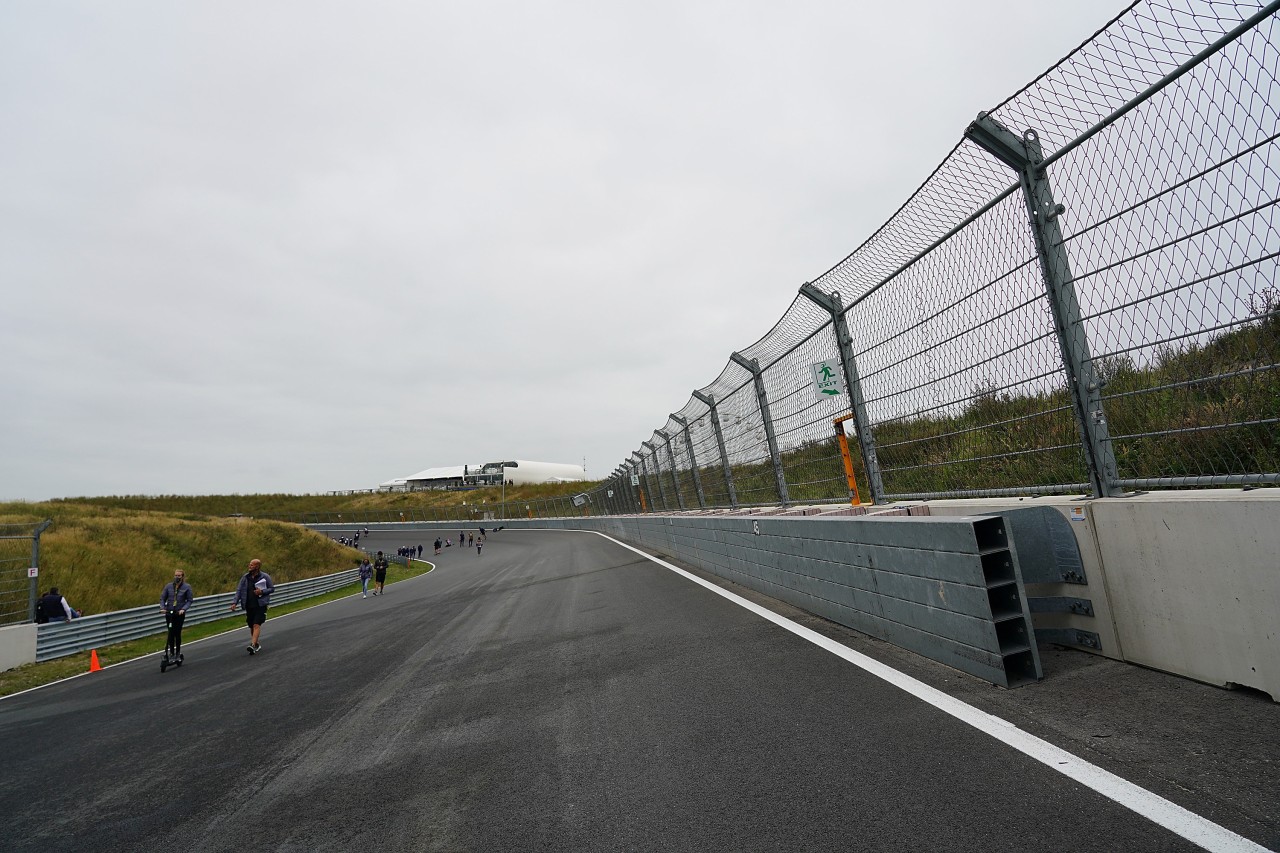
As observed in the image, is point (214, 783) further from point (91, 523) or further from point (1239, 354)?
point (91, 523)

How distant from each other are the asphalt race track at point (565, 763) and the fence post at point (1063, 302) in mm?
1808

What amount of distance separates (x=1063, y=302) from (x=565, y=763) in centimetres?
396

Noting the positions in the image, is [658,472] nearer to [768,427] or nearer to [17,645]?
[768,427]

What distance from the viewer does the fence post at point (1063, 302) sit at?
4152 mm

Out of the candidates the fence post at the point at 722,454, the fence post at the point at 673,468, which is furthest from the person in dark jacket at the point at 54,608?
the fence post at the point at 722,454

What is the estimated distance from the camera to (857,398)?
23.4 feet

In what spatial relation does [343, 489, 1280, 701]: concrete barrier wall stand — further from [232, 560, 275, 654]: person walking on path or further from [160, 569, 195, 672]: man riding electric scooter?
[160, 569, 195, 672]: man riding electric scooter

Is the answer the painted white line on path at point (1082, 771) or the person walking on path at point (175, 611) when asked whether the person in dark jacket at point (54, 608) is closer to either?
the person walking on path at point (175, 611)

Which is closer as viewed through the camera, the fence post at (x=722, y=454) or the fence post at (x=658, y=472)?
the fence post at (x=722, y=454)

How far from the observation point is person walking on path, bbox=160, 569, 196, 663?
1123 cm

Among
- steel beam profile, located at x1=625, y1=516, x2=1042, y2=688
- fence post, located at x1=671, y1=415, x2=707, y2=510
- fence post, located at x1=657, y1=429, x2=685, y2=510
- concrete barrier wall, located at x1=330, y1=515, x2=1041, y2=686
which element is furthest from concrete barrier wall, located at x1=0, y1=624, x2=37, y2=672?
steel beam profile, located at x1=625, y1=516, x2=1042, y2=688

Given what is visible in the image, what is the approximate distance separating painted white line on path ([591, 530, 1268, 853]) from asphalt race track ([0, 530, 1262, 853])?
6cm

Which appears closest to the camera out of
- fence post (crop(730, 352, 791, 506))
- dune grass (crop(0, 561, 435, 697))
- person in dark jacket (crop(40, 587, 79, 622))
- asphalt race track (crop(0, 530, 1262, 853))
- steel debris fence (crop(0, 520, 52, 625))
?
asphalt race track (crop(0, 530, 1262, 853))

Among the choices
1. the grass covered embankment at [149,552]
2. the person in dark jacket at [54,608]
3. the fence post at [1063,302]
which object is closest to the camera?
the fence post at [1063,302]
